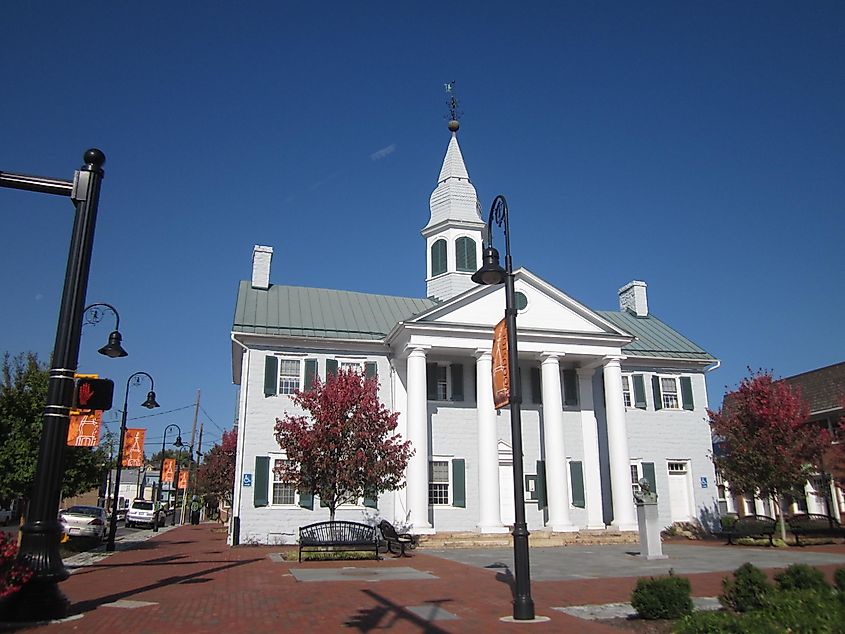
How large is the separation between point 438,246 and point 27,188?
24.1m

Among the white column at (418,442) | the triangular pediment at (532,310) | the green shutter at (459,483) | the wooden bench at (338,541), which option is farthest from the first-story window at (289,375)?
the wooden bench at (338,541)

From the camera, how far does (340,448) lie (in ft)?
67.2

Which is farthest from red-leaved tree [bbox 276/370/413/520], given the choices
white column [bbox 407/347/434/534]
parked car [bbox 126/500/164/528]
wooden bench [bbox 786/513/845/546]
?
parked car [bbox 126/500/164/528]

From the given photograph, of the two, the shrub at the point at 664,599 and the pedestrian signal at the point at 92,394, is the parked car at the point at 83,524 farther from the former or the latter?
the shrub at the point at 664,599

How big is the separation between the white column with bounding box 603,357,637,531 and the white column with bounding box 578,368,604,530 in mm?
681

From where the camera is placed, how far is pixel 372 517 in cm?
2608

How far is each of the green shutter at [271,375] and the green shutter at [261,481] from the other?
2.56 meters

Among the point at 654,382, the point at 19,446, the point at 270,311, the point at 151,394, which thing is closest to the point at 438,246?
the point at 270,311

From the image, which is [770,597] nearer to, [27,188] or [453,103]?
[27,188]

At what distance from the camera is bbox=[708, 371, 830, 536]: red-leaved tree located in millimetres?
24016

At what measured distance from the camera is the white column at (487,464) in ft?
81.5

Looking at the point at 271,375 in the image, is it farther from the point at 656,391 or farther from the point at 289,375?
the point at 656,391

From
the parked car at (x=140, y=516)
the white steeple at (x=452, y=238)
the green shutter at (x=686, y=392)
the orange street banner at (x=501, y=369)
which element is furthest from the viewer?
the parked car at (x=140, y=516)

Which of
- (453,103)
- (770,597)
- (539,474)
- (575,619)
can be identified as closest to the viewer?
(770,597)
